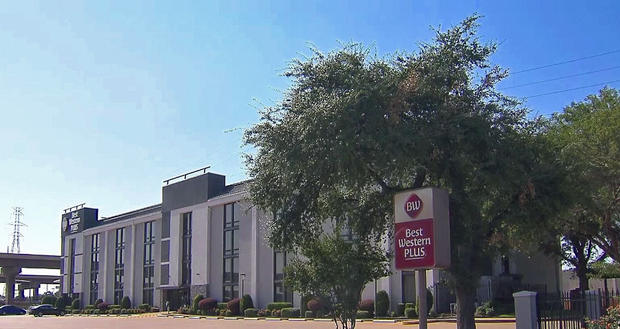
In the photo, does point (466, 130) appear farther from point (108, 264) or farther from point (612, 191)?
point (108, 264)

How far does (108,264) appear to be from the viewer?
281 ft

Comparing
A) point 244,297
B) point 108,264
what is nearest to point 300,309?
point 244,297

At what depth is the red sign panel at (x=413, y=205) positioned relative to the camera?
55.2 ft

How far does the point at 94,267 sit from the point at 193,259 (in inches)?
1033

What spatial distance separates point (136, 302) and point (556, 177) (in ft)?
215

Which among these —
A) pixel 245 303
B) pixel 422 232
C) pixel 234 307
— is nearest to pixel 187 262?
pixel 234 307

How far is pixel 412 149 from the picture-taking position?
19734 mm

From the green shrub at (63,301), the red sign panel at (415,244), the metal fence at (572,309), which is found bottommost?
the green shrub at (63,301)

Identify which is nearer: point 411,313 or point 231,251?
point 411,313

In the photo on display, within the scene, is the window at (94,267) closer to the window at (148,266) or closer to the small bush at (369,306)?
the window at (148,266)

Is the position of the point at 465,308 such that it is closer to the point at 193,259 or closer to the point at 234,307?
the point at 234,307

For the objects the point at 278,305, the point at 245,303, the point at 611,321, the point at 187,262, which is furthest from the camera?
the point at 187,262

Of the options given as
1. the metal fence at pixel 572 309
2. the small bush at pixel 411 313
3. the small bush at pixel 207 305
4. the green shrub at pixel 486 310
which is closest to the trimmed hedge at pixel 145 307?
the small bush at pixel 207 305

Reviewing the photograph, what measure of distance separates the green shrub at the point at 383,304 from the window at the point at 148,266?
117ft
